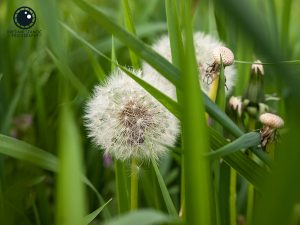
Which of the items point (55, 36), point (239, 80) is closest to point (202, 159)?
point (55, 36)

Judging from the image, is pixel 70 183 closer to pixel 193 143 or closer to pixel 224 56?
pixel 193 143

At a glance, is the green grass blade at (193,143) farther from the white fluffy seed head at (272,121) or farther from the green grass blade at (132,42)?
the white fluffy seed head at (272,121)

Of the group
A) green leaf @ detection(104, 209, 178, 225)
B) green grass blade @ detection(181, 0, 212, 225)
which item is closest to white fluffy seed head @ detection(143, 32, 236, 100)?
green grass blade @ detection(181, 0, 212, 225)

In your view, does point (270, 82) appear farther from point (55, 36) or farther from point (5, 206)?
point (55, 36)

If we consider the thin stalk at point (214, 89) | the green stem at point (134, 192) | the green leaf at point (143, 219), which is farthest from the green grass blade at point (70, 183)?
the thin stalk at point (214, 89)

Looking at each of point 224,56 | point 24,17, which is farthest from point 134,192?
point 24,17

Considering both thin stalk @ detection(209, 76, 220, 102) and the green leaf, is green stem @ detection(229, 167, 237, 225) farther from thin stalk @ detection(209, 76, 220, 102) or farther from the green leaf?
the green leaf
